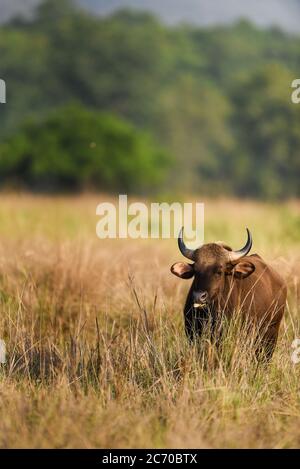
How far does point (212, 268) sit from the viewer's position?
6188 millimetres

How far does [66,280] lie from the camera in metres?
8.10

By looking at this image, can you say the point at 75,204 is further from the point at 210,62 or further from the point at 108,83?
the point at 210,62

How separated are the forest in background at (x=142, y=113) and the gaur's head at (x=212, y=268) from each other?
30557mm

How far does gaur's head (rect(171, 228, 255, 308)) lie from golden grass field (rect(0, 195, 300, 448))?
0.96ft

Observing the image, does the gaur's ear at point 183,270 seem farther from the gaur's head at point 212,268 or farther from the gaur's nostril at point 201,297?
the gaur's nostril at point 201,297

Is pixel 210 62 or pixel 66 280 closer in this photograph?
pixel 66 280

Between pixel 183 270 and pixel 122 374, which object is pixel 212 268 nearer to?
pixel 183 270

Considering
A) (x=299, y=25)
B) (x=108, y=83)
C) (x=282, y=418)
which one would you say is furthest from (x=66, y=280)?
(x=299, y=25)

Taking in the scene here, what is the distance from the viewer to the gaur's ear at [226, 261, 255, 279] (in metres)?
6.30

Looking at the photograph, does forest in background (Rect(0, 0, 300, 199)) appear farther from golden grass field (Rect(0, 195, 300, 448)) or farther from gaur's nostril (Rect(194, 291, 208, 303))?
gaur's nostril (Rect(194, 291, 208, 303))

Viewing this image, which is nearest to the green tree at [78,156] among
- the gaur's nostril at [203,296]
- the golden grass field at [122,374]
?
the golden grass field at [122,374]

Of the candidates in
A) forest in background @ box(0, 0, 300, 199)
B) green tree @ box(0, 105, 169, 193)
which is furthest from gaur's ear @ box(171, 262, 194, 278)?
forest in background @ box(0, 0, 300, 199)

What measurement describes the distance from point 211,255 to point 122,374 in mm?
1073

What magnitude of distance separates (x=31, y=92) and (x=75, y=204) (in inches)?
1588
